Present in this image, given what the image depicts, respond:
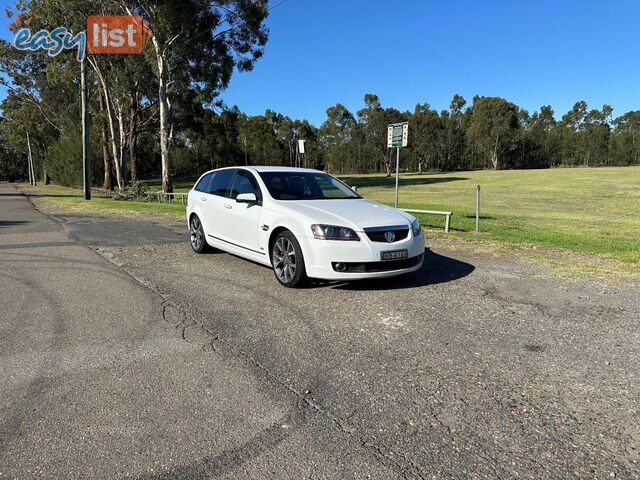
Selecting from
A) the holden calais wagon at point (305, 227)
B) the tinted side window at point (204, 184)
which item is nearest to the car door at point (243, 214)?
the holden calais wagon at point (305, 227)

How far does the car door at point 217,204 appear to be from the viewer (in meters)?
7.70

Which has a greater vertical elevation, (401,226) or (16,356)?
(401,226)

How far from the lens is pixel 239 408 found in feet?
10.4

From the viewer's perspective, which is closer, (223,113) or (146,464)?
(146,464)

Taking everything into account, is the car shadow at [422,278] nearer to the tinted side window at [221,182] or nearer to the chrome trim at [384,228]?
the chrome trim at [384,228]

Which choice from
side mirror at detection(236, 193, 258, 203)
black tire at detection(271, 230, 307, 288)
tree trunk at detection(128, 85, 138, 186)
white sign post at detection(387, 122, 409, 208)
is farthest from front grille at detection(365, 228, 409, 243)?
tree trunk at detection(128, 85, 138, 186)

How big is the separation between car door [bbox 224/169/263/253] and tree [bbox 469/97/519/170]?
85.7m

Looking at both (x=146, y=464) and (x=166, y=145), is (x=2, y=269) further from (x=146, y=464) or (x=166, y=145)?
(x=166, y=145)

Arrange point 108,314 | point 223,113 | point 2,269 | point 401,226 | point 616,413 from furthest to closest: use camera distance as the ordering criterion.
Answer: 1. point 223,113
2. point 2,269
3. point 401,226
4. point 108,314
5. point 616,413

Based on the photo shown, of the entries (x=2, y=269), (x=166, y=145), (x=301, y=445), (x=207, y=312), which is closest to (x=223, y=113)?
(x=166, y=145)

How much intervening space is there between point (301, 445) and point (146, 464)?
0.84 m

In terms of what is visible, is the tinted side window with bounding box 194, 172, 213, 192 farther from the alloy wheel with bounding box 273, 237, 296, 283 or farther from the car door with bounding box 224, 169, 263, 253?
the alloy wheel with bounding box 273, 237, 296, 283

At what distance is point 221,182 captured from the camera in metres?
8.10

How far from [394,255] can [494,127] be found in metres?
88.5
